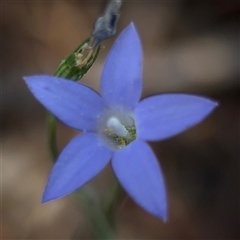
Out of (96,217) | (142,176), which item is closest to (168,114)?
(142,176)

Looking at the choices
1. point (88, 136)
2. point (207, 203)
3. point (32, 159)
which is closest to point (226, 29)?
point (207, 203)

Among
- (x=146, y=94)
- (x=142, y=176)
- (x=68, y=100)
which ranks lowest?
(x=146, y=94)

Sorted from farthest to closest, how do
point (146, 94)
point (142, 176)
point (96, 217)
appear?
point (146, 94), point (96, 217), point (142, 176)

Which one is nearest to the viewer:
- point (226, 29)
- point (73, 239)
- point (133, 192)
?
point (133, 192)

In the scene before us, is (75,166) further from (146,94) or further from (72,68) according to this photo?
(146,94)

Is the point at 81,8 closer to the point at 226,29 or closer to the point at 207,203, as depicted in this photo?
the point at 226,29

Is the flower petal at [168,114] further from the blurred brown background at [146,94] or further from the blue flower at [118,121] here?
the blurred brown background at [146,94]
